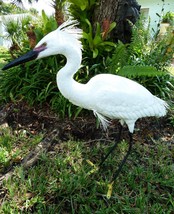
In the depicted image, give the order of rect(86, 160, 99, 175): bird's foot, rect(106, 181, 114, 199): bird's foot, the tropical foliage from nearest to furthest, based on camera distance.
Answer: rect(106, 181, 114, 199): bird's foot → rect(86, 160, 99, 175): bird's foot → the tropical foliage

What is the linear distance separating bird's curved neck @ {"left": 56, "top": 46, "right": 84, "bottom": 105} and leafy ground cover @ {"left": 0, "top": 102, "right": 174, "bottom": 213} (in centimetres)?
91

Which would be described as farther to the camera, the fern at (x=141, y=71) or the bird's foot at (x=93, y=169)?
the fern at (x=141, y=71)

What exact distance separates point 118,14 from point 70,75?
99.8 inches

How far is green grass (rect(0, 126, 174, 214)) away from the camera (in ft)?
8.14

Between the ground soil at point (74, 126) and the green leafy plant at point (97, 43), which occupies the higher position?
the green leafy plant at point (97, 43)

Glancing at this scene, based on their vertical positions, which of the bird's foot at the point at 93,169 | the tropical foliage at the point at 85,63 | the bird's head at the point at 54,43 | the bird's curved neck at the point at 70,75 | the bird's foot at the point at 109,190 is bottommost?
the bird's foot at the point at 93,169

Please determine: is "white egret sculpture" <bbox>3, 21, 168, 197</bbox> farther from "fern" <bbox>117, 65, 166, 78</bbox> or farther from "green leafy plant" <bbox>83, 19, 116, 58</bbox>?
"green leafy plant" <bbox>83, 19, 116, 58</bbox>

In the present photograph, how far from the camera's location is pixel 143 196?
2.61 m

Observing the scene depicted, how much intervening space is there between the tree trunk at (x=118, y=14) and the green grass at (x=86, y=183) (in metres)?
2.24

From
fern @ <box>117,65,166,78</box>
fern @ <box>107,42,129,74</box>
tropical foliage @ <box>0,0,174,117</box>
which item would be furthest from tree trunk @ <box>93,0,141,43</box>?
fern @ <box>117,65,166,78</box>

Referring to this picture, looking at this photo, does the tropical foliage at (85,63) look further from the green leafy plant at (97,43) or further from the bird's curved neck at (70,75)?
the bird's curved neck at (70,75)

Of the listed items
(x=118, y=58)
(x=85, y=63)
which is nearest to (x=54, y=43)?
(x=118, y=58)

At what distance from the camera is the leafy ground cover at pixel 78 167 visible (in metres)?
2.51

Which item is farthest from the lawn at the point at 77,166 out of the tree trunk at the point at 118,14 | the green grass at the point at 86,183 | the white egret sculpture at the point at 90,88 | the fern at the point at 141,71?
the tree trunk at the point at 118,14
